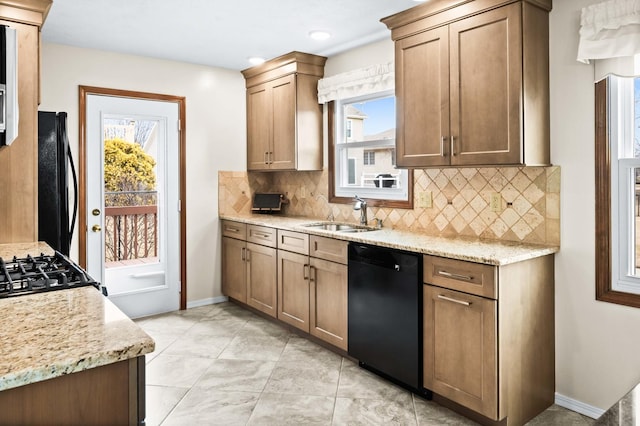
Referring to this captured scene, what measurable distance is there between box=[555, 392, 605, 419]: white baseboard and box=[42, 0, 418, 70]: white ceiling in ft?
8.21

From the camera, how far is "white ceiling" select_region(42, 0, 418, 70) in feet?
9.78

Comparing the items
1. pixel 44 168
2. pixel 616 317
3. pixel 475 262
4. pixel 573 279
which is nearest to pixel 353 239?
pixel 475 262

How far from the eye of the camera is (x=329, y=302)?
11.1 feet

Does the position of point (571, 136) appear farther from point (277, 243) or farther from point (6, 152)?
point (6, 152)

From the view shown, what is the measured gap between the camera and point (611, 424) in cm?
73

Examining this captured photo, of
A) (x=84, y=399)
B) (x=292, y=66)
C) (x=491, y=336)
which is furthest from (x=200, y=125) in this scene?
(x=84, y=399)

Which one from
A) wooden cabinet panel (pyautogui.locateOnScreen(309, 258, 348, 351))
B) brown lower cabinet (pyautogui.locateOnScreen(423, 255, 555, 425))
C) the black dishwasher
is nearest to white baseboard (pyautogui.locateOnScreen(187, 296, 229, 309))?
wooden cabinet panel (pyautogui.locateOnScreen(309, 258, 348, 351))

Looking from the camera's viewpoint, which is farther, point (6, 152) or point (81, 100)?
point (81, 100)

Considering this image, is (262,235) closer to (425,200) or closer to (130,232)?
(130,232)

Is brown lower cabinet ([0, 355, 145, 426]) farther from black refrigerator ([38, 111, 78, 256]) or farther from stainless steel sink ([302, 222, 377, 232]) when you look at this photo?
stainless steel sink ([302, 222, 377, 232])

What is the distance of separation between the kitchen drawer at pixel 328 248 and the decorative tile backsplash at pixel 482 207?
0.62m

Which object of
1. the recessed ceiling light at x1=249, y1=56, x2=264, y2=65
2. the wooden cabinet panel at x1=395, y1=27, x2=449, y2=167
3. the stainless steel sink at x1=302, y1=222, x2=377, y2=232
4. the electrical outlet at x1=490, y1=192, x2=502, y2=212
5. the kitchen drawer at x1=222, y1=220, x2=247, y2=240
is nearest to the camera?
the wooden cabinet panel at x1=395, y1=27, x2=449, y2=167

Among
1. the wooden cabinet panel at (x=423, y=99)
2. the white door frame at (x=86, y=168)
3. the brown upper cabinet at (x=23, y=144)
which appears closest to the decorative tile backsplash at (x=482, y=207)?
the wooden cabinet panel at (x=423, y=99)

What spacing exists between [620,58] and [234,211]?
357cm
